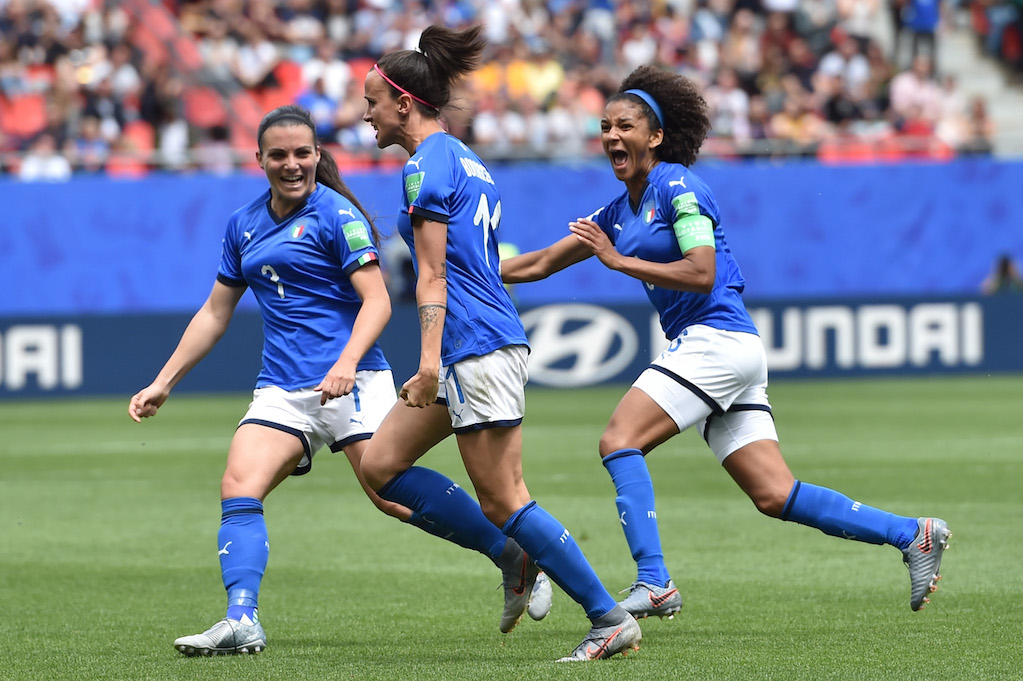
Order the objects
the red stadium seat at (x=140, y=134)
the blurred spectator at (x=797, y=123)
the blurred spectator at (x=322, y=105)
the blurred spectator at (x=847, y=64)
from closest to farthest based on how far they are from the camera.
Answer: the red stadium seat at (x=140, y=134)
the blurred spectator at (x=322, y=105)
the blurred spectator at (x=797, y=123)
the blurred spectator at (x=847, y=64)

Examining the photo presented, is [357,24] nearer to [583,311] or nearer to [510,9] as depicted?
[510,9]

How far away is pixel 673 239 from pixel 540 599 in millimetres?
1533

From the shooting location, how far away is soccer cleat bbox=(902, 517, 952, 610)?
6465 millimetres

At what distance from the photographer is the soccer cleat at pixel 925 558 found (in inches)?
255

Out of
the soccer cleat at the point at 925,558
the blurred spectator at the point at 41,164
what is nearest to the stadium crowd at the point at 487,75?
the blurred spectator at the point at 41,164

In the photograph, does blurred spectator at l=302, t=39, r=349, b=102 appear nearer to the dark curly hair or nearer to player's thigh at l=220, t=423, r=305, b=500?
the dark curly hair

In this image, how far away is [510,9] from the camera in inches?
986

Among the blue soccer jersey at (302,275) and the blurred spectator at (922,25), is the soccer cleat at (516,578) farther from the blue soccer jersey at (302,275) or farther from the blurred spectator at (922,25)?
the blurred spectator at (922,25)

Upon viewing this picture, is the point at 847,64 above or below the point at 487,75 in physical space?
above

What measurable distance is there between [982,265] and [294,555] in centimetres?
1684

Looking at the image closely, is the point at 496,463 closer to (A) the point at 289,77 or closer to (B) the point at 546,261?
(B) the point at 546,261

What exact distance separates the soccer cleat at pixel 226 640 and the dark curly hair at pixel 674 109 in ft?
8.30

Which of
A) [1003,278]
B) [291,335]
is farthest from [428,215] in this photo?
[1003,278]

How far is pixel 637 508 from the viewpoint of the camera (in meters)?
6.46
